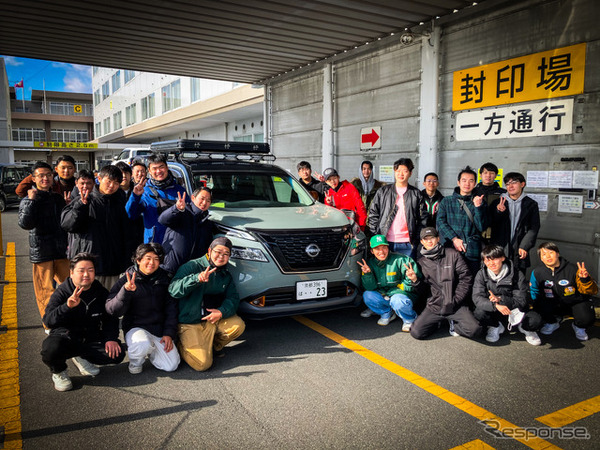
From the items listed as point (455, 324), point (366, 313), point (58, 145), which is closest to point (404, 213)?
point (366, 313)

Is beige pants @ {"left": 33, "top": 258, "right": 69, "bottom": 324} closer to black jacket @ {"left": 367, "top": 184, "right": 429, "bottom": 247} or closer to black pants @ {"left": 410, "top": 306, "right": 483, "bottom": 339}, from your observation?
black jacket @ {"left": 367, "top": 184, "right": 429, "bottom": 247}

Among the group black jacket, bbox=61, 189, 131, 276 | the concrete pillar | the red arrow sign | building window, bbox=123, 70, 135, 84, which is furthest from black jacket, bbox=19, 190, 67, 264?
building window, bbox=123, 70, 135, 84

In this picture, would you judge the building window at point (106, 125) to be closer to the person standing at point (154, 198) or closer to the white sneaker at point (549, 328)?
the person standing at point (154, 198)

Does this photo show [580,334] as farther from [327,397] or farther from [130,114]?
[130,114]

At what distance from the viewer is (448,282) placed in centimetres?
475

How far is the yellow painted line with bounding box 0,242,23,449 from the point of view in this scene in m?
2.96

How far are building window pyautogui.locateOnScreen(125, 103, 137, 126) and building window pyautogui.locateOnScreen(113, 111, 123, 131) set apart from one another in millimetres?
2450

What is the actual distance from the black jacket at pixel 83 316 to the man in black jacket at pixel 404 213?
331 centimetres

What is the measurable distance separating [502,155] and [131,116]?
1236 inches

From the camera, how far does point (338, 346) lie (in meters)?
4.45

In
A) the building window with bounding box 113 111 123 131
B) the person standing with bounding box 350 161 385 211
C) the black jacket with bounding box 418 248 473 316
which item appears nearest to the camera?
the black jacket with bounding box 418 248 473 316

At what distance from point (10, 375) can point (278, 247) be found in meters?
2.53

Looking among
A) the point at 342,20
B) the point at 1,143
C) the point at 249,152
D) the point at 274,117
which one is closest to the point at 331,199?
the point at 249,152

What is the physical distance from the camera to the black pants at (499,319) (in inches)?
176
